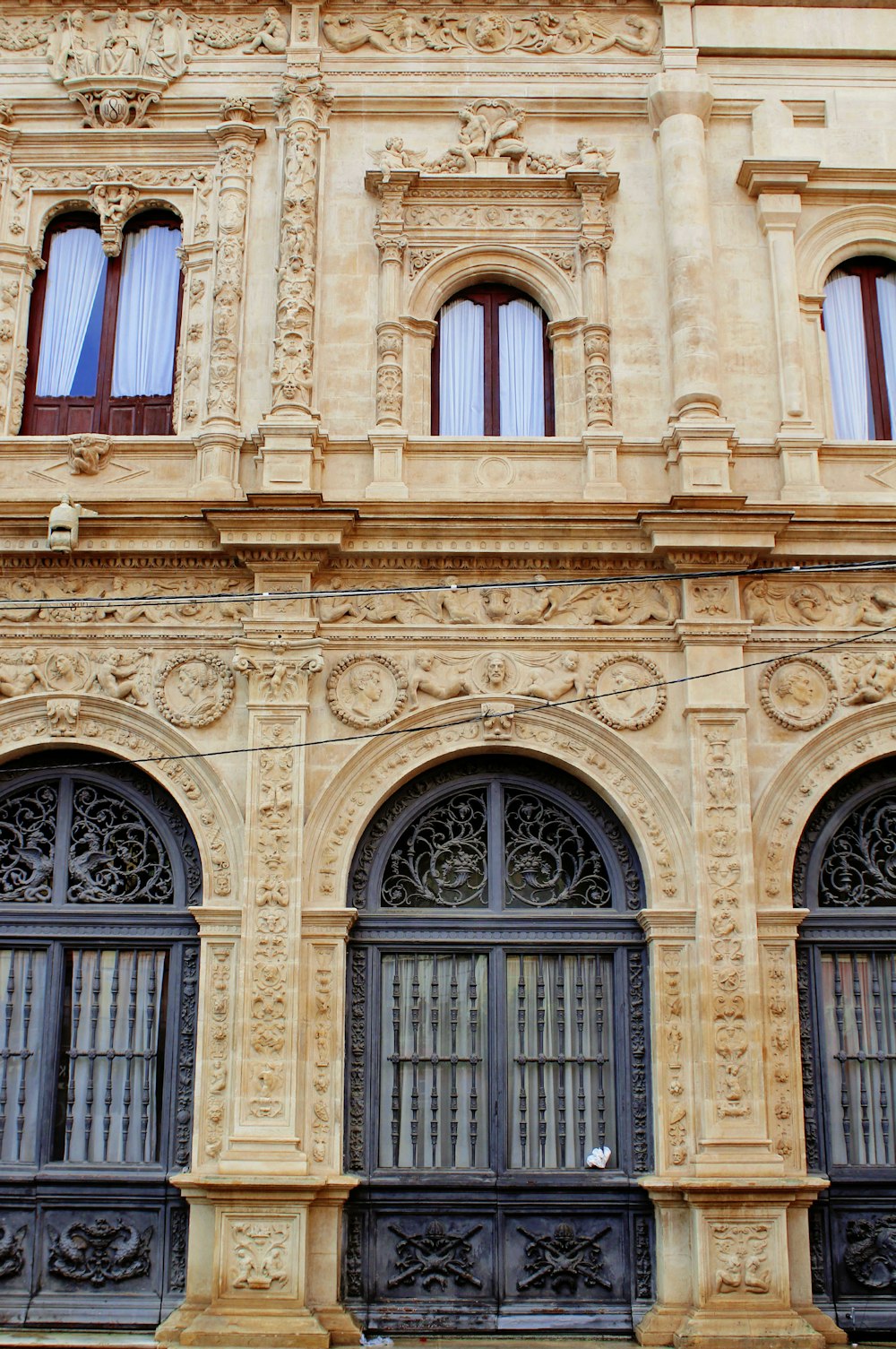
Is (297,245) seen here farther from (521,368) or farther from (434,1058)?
A: (434,1058)

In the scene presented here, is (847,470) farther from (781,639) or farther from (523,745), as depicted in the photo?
(523,745)

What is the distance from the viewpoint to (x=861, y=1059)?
11.8m

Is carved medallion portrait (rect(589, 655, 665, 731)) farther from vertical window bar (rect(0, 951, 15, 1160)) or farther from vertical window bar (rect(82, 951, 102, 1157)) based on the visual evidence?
vertical window bar (rect(0, 951, 15, 1160))

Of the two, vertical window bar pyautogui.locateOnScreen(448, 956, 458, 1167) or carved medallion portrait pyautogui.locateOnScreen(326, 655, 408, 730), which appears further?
carved medallion portrait pyautogui.locateOnScreen(326, 655, 408, 730)

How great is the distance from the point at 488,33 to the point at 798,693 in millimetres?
7386

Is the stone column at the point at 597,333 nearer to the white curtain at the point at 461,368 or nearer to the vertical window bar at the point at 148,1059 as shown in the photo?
the white curtain at the point at 461,368

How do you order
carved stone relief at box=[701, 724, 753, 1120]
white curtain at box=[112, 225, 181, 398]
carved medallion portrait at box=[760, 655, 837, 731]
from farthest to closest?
white curtain at box=[112, 225, 181, 398] → carved medallion portrait at box=[760, 655, 837, 731] → carved stone relief at box=[701, 724, 753, 1120]

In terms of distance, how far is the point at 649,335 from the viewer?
1343 centimetres

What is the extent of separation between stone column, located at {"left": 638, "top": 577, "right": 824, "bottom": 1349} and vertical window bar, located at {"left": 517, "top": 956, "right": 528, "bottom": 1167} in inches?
43.4

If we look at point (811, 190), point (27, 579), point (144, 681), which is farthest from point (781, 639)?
point (27, 579)

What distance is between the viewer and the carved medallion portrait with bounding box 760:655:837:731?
40.2ft

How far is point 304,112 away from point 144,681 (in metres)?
5.84

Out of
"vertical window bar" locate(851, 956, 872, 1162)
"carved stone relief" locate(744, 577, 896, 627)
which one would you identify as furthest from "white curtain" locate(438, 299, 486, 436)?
"vertical window bar" locate(851, 956, 872, 1162)

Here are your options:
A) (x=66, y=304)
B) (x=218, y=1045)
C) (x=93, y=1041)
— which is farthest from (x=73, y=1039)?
(x=66, y=304)
